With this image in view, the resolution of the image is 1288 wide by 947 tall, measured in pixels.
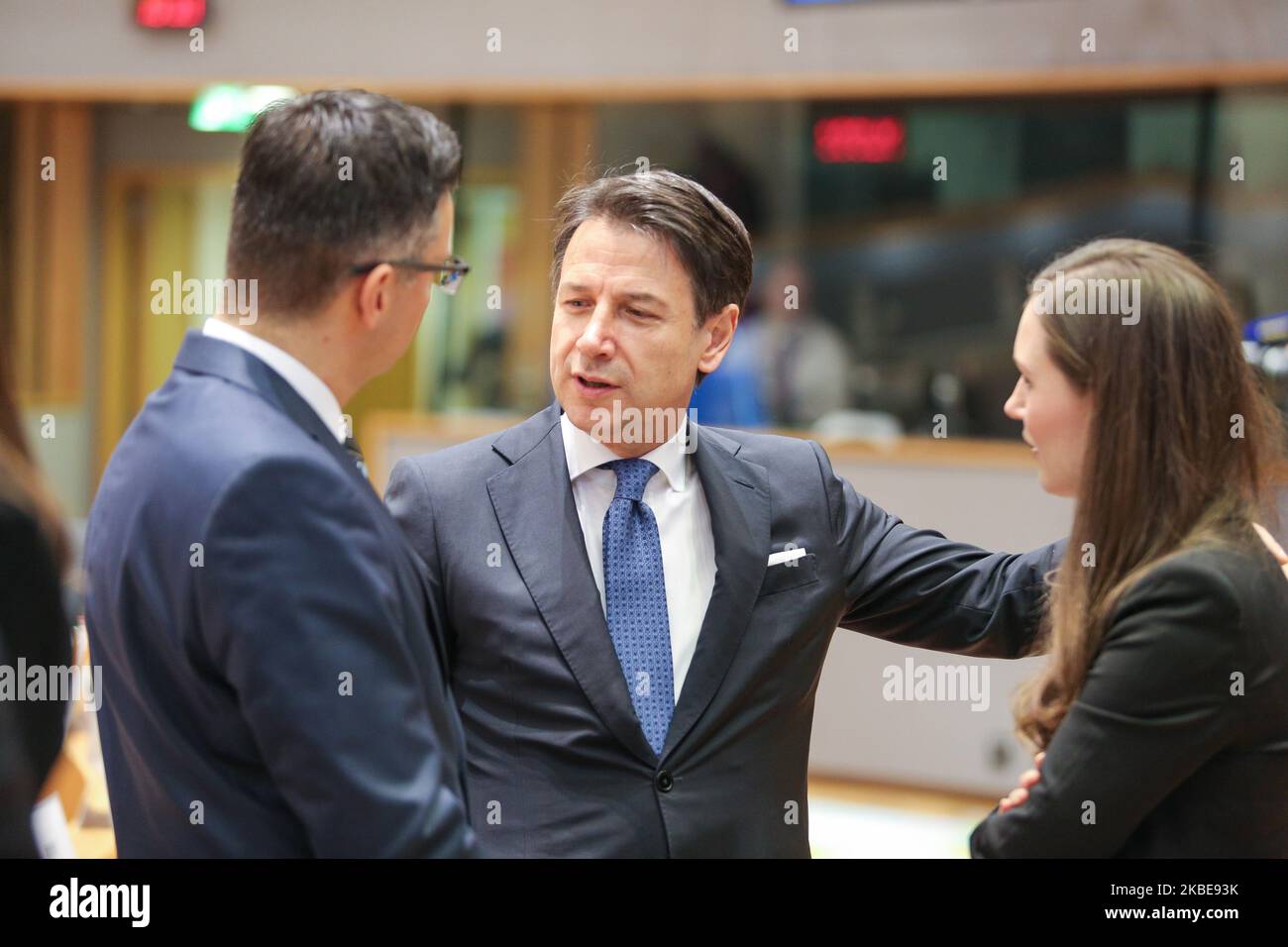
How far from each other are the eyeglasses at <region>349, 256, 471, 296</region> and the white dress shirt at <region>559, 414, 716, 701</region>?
41cm

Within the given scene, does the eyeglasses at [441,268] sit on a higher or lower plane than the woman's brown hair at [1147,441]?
higher

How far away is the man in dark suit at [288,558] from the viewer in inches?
47.4

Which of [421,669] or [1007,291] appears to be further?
[1007,291]

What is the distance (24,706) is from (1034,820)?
1067mm

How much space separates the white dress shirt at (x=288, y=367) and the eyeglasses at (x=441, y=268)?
0.37ft

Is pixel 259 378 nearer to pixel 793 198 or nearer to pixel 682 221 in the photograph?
pixel 682 221

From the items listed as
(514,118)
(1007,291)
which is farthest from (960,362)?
(514,118)

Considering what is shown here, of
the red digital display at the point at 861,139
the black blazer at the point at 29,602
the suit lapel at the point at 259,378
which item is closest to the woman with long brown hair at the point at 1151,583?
the suit lapel at the point at 259,378

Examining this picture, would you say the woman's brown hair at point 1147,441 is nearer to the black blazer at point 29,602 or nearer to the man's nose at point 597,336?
the man's nose at point 597,336

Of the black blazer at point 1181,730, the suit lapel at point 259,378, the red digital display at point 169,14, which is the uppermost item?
the red digital display at point 169,14

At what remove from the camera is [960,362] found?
5.83 meters

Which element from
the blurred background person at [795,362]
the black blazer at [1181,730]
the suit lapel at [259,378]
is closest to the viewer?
the suit lapel at [259,378]

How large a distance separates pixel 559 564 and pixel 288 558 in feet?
1.84
